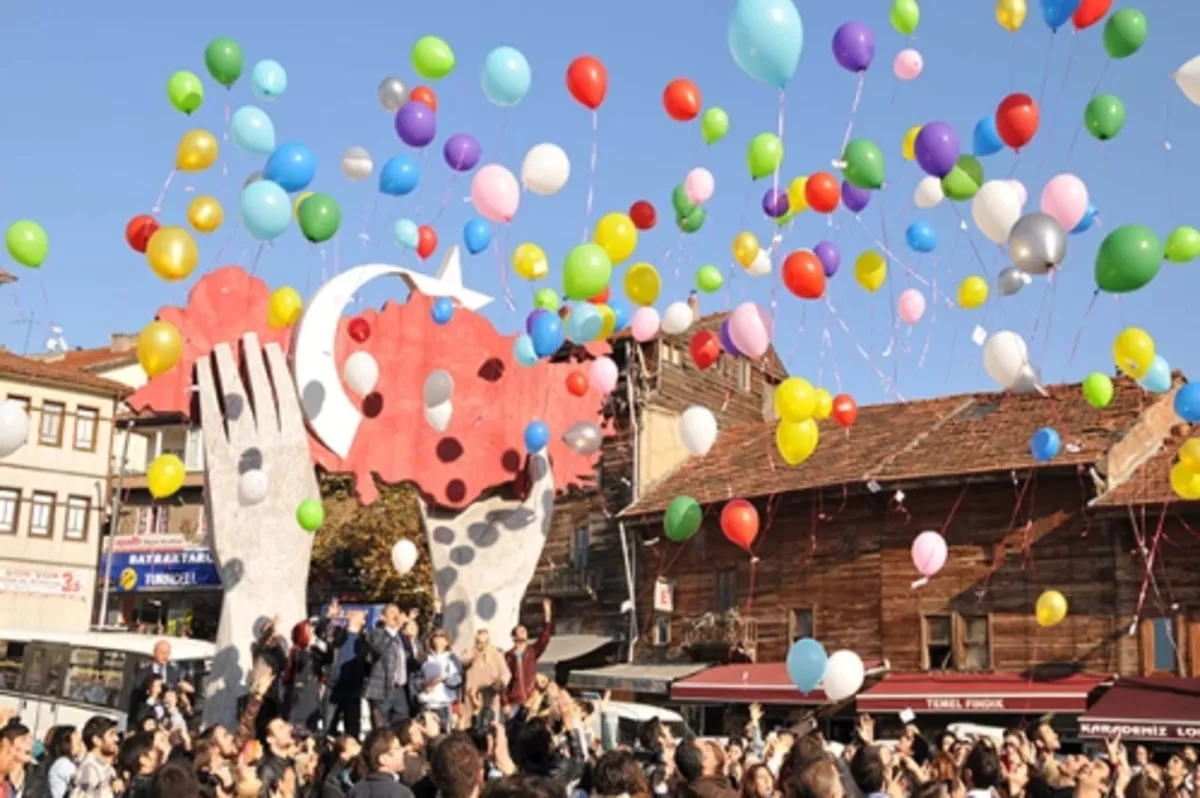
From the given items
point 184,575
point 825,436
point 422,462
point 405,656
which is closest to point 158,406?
point 422,462

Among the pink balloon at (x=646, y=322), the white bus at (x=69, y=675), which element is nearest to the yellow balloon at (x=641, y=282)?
the pink balloon at (x=646, y=322)

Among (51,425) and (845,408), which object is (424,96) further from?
(51,425)

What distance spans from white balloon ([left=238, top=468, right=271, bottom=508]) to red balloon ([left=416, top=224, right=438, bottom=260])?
3.74m

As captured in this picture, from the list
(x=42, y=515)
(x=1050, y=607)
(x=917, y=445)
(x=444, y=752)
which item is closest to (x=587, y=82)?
(x=1050, y=607)

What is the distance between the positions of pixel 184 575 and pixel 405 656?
33.8 meters

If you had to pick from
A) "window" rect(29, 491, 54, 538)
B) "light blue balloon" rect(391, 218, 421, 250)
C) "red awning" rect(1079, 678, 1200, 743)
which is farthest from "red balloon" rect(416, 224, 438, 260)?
"window" rect(29, 491, 54, 538)

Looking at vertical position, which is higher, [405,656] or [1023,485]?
[1023,485]

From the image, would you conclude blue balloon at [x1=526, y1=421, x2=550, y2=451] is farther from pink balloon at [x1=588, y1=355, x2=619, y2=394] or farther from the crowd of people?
the crowd of people

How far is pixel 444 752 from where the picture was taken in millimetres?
5840

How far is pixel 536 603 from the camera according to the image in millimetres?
37062

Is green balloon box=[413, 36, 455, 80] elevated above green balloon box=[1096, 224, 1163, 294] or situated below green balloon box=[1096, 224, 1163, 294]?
above

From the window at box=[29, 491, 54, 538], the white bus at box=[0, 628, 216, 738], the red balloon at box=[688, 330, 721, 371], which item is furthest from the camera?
the window at box=[29, 491, 54, 538]

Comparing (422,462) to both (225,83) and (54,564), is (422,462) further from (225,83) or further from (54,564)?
(54,564)

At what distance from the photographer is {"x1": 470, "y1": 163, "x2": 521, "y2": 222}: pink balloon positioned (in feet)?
53.4
